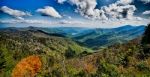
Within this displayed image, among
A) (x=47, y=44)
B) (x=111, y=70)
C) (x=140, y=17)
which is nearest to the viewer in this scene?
(x=111, y=70)

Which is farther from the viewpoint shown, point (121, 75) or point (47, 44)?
point (47, 44)

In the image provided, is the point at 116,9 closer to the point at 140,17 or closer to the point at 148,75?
the point at 140,17

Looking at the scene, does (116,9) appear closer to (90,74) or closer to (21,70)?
(90,74)

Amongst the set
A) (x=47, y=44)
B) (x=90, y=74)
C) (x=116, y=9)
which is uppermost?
(x=116, y=9)

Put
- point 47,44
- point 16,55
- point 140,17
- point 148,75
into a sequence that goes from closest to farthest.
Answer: point 148,75, point 140,17, point 16,55, point 47,44

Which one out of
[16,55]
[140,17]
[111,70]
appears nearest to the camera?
[111,70]

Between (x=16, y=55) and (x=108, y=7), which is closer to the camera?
(x=108, y=7)

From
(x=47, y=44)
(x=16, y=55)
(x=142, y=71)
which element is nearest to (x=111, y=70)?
(x=142, y=71)

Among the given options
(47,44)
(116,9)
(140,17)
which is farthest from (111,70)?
(47,44)

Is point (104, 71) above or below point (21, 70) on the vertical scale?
above
